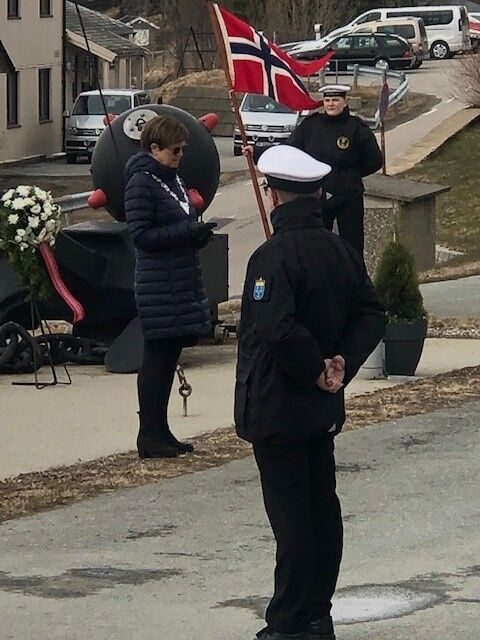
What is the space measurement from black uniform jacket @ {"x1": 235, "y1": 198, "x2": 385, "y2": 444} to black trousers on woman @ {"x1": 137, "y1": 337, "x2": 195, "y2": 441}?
317 cm

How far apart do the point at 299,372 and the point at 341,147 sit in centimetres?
660

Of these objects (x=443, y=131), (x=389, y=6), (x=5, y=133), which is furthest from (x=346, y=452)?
(x=389, y=6)

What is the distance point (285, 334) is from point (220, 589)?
150 cm

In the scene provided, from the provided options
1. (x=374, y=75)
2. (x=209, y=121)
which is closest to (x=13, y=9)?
(x=374, y=75)

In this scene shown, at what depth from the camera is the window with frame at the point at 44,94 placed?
49.2 meters

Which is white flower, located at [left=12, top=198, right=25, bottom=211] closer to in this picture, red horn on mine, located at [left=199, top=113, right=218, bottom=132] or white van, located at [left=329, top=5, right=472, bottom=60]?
red horn on mine, located at [left=199, top=113, right=218, bottom=132]

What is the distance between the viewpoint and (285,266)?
5250mm

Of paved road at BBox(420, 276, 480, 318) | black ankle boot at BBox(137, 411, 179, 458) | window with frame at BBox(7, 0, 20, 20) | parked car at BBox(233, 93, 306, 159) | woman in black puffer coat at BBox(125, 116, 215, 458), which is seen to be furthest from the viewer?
window with frame at BBox(7, 0, 20, 20)

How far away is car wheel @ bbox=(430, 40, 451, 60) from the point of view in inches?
2665

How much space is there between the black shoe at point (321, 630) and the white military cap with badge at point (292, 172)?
1.36 m

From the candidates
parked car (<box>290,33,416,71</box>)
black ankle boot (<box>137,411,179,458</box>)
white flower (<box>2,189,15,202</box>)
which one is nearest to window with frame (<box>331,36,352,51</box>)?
parked car (<box>290,33,416,71</box>)

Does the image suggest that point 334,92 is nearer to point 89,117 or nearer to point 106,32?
point 89,117

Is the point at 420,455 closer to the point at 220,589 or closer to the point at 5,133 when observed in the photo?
the point at 220,589

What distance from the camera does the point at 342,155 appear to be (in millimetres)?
11711
